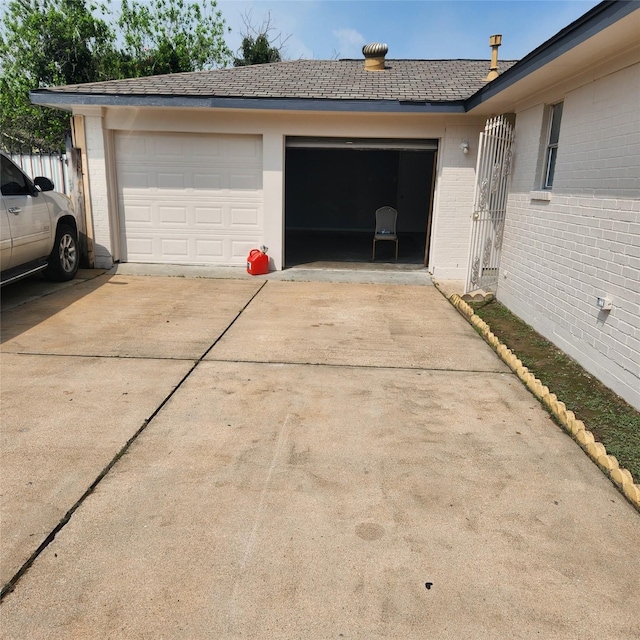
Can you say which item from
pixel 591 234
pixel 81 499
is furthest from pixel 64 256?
pixel 591 234

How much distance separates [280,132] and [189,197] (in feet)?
6.83

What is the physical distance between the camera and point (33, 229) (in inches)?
283

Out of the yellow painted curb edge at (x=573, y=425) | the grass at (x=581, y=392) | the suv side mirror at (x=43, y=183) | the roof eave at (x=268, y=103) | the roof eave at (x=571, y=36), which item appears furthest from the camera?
the roof eave at (x=268, y=103)

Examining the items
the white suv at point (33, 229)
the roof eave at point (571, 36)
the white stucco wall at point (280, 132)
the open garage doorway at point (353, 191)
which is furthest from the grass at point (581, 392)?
the open garage doorway at point (353, 191)

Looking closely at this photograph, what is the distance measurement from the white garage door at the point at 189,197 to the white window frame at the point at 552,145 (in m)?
5.04

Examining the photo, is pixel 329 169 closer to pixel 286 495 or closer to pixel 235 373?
pixel 235 373

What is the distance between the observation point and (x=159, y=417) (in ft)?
13.2

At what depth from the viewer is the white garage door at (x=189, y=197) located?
973cm

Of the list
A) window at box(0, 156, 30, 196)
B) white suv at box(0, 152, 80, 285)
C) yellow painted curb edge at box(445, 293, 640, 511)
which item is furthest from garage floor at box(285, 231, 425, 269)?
yellow painted curb edge at box(445, 293, 640, 511)

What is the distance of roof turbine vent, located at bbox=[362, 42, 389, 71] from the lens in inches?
454

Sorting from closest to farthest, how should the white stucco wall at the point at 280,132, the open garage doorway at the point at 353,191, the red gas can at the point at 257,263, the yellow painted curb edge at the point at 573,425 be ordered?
the yellow painted curb edge at the point at 573,425 → the white stucco wall at the point at 280,132 → the red gas can at the point at 257,263 → the open garage doorway at the point at 353,191

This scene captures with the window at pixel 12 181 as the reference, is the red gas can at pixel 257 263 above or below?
below

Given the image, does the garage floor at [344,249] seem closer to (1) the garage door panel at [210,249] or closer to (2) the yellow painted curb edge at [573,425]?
(1) the garage door panel at [210,249]

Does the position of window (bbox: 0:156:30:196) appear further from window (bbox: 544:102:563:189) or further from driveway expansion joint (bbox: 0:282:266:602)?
window (bbox: 544:102:563:189)
